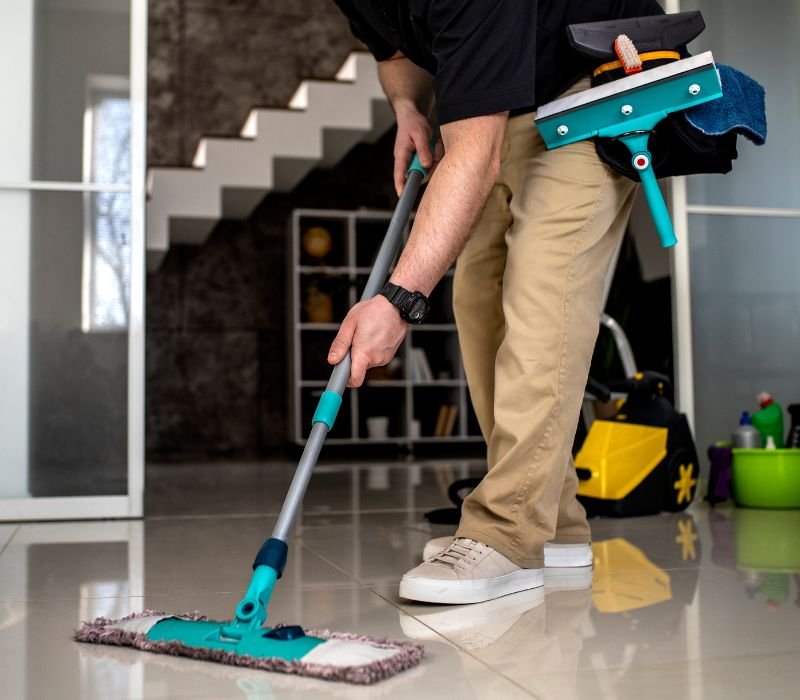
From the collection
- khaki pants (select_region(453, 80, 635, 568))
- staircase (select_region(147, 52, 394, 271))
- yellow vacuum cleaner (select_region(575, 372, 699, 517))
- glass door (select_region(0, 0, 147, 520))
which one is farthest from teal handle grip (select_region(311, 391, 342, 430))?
staircase (select_region(147, 52, 394, 271))

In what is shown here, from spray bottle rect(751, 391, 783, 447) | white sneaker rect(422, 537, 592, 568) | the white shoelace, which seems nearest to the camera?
the white shoelace

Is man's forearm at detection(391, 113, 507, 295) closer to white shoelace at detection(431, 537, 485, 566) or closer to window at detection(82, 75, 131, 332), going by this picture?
white shoelace at detection(431, 537, 485, 566)

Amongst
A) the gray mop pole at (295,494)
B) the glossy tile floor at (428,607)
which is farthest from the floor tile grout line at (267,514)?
the gray mop pole at (295,494)

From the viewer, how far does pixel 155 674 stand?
3.45ft

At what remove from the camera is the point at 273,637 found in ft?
3.53

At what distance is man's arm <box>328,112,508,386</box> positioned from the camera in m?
1.22

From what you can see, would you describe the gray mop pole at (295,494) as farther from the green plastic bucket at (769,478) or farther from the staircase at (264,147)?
the staircase at (264,147)

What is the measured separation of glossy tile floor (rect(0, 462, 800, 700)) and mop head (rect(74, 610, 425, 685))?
15 millimetres

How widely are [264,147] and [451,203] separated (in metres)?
4.88

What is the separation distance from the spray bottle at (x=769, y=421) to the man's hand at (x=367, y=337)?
202 cm

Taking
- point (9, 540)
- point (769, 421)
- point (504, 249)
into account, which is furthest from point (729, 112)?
point (9, 540)

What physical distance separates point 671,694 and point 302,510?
6.42 ft

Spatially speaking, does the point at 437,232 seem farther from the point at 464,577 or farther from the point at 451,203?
the point at 464,577

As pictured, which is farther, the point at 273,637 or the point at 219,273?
the point at 219,273
